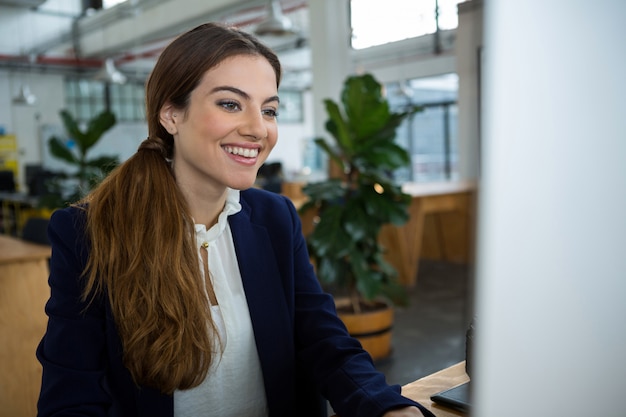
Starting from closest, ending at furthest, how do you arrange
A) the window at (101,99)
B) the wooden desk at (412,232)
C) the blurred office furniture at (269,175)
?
the wooden desk at (412,232) < the blurred office furniture at (269,175) < the window at (101,99)

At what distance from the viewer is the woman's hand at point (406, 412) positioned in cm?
84

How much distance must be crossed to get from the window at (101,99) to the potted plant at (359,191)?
463 inches

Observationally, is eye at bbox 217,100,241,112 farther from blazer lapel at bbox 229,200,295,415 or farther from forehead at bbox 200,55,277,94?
blazer lapel at bbox 229,200,295,415

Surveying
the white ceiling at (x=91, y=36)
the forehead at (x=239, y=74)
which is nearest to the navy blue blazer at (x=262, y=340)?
the forehead at (x=239, y=74)

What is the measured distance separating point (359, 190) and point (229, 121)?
74.6 inches

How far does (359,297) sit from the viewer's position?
10.9ft

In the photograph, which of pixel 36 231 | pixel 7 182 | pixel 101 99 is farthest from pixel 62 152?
pixel 101 99

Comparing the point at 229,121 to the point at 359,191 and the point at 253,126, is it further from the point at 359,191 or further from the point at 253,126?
the point at 359,191

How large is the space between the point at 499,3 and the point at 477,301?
0.16 metres

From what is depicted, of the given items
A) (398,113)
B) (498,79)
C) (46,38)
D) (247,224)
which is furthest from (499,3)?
(46,38)

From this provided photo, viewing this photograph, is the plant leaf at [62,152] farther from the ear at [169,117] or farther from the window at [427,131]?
the window at [427,131]

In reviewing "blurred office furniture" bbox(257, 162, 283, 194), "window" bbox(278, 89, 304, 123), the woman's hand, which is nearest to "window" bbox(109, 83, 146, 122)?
"window" bbox(278, 89, 304, 123)

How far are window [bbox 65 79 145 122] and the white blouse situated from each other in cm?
1329

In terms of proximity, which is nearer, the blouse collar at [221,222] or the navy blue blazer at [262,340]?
the navy blue blazer at [262,340]
